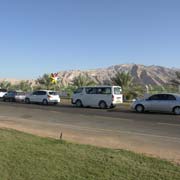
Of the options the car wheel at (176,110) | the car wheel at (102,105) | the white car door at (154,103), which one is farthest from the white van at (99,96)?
the car wheel at (176,110)

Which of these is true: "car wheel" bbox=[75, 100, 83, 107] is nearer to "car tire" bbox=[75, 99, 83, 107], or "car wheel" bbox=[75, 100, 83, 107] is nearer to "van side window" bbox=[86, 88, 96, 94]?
"car tire" bbox=[75, 99, 83, 107]

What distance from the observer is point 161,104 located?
2616cm

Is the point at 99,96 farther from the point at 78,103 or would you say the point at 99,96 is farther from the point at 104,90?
the point at 78,103

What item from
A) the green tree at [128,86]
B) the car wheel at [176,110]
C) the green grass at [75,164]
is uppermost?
the green tree at [128,86]

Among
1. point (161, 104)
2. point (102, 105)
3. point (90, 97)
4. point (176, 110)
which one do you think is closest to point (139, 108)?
point (161, 104)

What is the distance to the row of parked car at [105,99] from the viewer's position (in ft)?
85.1

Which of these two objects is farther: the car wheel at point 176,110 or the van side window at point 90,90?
the van side window at point 90,90

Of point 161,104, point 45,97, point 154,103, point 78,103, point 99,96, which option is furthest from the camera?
point 45,97

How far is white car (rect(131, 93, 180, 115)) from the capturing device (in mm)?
25500

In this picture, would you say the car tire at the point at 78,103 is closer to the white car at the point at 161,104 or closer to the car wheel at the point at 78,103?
the car wheel at the point at 78,103

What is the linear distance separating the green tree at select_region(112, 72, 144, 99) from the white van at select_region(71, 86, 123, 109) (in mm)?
11950

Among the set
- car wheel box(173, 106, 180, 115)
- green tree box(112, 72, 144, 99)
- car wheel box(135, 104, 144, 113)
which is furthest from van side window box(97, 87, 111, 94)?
green tree box(112, 72, 144, 99)

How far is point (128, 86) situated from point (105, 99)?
15602 mm

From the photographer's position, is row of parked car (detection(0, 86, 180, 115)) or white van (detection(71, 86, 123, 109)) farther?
white van (detection(71, 86, 123, 109))
